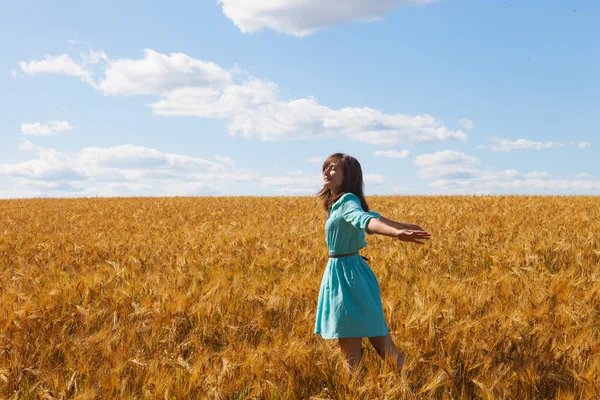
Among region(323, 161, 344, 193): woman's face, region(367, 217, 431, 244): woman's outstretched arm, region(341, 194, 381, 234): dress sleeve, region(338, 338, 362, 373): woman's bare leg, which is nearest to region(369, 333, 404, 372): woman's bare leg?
region(338, 338, 362, 373): woman's bare leg

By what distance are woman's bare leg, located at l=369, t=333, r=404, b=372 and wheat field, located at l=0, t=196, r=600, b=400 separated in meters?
0.07

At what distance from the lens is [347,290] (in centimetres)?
319

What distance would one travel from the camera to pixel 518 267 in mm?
6082

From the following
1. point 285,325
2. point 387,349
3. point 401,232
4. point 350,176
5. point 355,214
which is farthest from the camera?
point 285,325

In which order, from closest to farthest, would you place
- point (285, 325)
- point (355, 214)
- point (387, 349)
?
1. point (355, 214)
2. point (387, 349)
3. point (285, 325)

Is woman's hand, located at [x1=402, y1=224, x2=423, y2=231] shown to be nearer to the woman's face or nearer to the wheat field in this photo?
the woman's face

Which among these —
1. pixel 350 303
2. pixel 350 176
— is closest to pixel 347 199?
pixel 350 176

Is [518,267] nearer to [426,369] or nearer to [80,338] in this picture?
[426,369]

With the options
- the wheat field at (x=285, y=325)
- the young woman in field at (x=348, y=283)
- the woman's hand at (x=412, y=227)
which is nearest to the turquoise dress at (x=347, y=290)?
the young woman in field at (x=348, y=283)

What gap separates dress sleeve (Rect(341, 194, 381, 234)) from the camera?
112 inches

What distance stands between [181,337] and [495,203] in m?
13.2

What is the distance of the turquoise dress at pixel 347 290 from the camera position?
3117 mm

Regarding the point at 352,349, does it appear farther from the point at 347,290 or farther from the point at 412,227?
the point at 412,227

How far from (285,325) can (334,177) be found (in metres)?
1.48
